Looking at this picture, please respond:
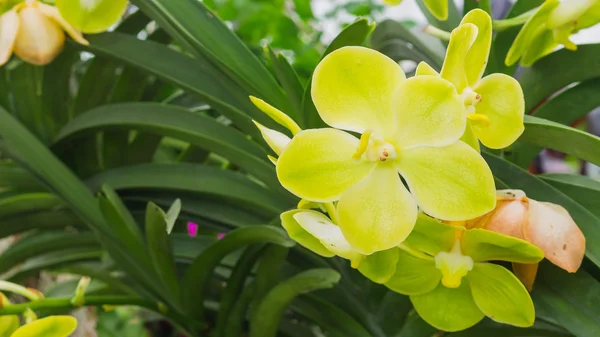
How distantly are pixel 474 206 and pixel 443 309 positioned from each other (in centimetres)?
10

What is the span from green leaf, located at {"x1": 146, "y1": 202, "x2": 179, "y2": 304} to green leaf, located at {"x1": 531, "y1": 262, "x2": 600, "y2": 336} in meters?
0.25

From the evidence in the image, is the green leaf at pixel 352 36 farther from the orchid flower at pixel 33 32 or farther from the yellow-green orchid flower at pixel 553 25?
the orchid flower at pixel 33 32

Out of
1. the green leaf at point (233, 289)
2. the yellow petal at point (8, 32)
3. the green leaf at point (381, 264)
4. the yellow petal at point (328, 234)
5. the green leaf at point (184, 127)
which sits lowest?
the green leaf at point (233, 289)

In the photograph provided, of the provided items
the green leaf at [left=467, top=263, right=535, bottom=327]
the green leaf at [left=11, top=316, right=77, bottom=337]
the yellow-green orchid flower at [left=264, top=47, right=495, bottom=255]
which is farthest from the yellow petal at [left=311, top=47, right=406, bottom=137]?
the green leaf at [left=11, top=316, right=77, bottom=337]

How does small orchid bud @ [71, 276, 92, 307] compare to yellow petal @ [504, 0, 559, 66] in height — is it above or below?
below

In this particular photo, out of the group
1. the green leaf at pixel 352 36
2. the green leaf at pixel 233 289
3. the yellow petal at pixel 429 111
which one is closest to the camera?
the yellow petal at pixel 429 111

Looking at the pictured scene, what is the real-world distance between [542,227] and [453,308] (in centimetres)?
7

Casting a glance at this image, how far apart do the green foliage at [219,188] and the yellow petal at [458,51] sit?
0.08m

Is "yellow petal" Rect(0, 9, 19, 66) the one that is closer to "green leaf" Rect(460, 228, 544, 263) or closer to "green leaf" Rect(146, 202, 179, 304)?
"green leaf" Rect(146, 202, 179, 304)

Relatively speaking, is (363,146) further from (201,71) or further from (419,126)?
(201,71)

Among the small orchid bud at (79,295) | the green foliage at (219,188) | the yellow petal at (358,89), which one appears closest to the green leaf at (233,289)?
the green foliage at (219,188)

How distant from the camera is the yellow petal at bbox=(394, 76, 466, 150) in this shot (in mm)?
222

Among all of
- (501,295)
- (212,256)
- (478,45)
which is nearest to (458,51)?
(478,45)

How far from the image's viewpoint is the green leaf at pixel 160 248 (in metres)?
0.39
